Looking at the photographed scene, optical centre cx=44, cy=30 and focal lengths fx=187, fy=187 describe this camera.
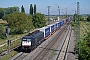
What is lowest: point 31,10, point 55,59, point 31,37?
point 55,59

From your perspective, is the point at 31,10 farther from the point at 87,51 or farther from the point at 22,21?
the point at 87,51

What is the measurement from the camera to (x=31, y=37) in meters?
32.8

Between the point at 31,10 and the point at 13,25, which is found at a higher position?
the point at 31,10

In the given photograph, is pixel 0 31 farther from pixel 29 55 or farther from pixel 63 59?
pixel 63 59

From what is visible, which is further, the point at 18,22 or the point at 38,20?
the point at 38,20

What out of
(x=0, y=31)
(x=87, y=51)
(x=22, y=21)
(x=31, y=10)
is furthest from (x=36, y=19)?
(x=87, y=51)

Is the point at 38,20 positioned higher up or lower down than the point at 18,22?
higher up

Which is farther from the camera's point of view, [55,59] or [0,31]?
[0,31]

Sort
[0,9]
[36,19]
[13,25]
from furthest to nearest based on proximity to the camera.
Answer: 1. [0,9]
2. [36,19]
3. [13,25]

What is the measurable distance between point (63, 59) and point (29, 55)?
619 cm

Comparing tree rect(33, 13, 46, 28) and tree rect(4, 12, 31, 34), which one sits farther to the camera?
tree rect(33, 13, 46, 28)

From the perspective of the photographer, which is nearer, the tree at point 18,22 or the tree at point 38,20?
the tree at point 18,22

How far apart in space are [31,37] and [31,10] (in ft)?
318

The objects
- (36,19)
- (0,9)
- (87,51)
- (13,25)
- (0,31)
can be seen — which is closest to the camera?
(87,51)
